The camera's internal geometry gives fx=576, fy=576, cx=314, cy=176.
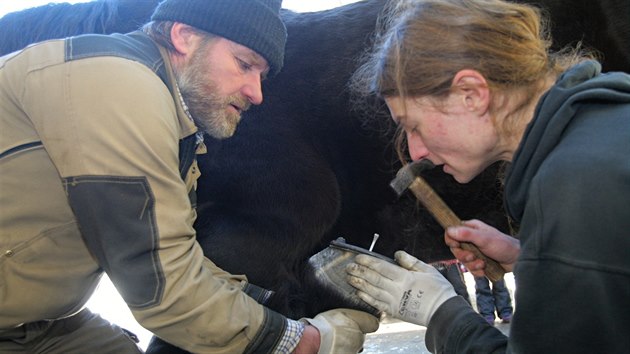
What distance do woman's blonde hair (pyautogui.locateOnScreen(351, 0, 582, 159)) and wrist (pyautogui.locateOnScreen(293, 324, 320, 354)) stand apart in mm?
912

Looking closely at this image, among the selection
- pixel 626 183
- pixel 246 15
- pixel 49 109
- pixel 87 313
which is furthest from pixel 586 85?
pixel 87 313

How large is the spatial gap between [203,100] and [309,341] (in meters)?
0.89

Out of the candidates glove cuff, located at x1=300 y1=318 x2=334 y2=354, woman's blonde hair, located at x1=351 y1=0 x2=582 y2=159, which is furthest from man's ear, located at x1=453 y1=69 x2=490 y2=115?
glove cuff, located at x1=300 y1=318 x2=334 y2=354

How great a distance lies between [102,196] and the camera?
145cm

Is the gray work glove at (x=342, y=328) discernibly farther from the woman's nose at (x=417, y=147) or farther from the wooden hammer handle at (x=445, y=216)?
the woman's nose at (x=417, y=147)

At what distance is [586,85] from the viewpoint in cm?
117

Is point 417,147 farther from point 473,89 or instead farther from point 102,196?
point 102,196

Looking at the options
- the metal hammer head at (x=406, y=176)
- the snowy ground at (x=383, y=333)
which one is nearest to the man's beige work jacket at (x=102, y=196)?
the metal hammer head at (x=406, y=176)

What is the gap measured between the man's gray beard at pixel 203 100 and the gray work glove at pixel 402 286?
2.36ft

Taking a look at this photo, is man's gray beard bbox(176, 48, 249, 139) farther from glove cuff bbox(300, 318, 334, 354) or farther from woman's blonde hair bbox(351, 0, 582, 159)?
glove cuff bbox(300, 318, 334, 354)

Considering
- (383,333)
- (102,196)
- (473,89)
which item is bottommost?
(383,333)

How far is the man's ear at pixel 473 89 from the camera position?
4.66 feet

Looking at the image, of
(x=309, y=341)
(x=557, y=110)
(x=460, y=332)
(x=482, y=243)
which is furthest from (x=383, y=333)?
(x=557, y=110)

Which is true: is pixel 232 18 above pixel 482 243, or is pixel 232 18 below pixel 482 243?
above
